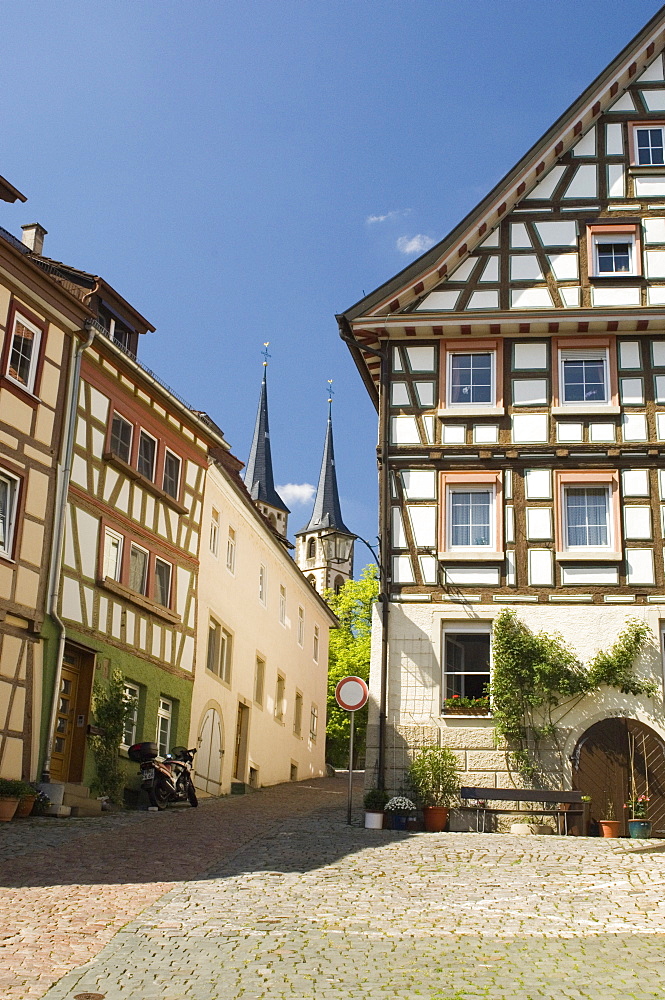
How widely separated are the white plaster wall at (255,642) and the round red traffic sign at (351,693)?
321 inches

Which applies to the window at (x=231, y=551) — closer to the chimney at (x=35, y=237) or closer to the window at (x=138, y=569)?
the window at (x=138, y=569)

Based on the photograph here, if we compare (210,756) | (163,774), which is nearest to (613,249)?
(163,774)

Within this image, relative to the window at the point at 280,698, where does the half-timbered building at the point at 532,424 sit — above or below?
above

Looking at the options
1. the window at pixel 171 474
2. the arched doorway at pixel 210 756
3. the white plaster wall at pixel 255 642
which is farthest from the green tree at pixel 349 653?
the window at pixel 171 474

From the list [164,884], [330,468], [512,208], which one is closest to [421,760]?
[164,884]

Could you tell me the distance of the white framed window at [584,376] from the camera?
74.4ft

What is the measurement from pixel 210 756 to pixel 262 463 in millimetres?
60936

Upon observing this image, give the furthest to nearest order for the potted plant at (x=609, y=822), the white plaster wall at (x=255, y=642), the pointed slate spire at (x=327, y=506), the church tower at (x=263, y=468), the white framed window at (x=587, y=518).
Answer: the pointed slate spire at (x=327, y=506) → the church tower at (x=263, y=468) → the white plaster wall at (x=255, y=642) → the white framed window at (x=587, y=518) → the potted plant at (x=609, y=822)

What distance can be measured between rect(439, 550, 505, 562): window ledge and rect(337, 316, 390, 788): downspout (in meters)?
1.05

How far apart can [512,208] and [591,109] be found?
2.42 metres

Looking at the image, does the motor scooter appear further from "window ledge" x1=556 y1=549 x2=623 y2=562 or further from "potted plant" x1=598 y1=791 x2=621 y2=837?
"window ledge" x1=556 y1=549 x2=623 y2=562

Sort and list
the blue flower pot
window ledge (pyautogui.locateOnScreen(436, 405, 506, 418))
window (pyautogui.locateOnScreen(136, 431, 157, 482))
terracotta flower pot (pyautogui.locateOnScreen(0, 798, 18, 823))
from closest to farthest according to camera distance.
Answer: terracotta flower pot (pyautogui.locateOnScreen(0, 798, 18, 823)) < the blue flower pot < window ledge (pyautogui.locateOnScreen(436, 405, 506, 418)) < window (pyautogui.locateOnScreen(136, 431, 157, 482))

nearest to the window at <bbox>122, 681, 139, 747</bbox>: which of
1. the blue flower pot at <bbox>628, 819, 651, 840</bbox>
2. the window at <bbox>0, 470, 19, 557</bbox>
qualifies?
the window at <bbox>0, 470, 19, 557</bbox>

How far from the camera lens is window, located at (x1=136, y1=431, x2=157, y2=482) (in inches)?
966
